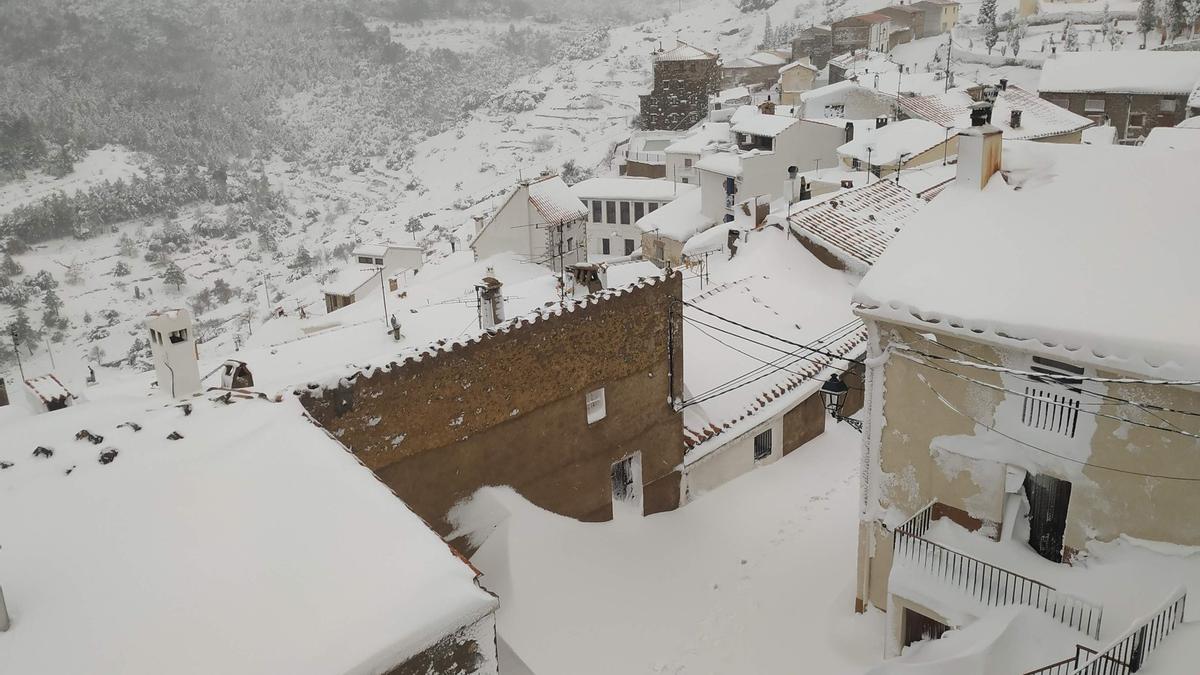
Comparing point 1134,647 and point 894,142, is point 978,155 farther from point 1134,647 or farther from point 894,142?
point 894,142

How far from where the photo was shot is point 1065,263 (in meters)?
11.1

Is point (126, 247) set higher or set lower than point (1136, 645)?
lower

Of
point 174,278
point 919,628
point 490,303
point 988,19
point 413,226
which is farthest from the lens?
point 988,19

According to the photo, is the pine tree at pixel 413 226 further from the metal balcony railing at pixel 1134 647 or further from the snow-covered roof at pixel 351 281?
the metal balcony railing at pixel 1134 647

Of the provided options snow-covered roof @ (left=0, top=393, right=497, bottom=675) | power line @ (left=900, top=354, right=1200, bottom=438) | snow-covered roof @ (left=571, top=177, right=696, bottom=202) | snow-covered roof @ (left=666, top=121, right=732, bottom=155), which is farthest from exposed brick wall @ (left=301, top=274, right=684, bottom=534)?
snow-covered roof @ (left=666, top=121, right=732, bottom=155)

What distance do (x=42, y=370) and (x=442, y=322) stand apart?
45.9 meters

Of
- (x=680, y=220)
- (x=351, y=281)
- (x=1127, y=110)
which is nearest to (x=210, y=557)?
(x=351, y=281)

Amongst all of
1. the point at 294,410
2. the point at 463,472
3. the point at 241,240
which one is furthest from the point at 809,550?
the point at 241,240

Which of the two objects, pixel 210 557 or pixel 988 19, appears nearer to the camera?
A: pixel 210 557

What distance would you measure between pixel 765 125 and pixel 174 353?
35106mm

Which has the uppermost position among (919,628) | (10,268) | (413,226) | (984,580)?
(984,580)

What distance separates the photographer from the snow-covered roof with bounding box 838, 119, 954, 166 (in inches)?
1364

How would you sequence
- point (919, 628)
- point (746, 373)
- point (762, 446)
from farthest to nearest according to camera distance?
point (746, 373) < point (762, 446) < point (919, 628)

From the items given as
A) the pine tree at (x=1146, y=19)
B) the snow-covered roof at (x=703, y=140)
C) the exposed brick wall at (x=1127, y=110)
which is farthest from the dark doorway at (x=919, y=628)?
the pine tree at (x=1146, y=19)
